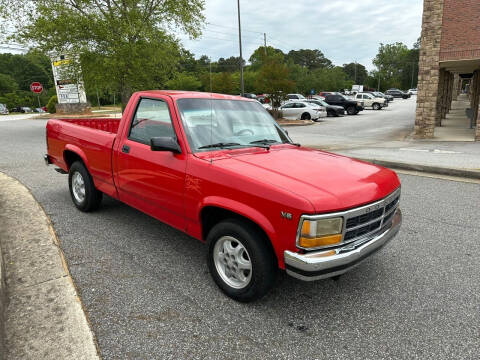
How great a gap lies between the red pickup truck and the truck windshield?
13 mm

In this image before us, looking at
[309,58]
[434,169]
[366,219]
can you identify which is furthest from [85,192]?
[309,58]

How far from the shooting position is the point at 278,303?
2996mm

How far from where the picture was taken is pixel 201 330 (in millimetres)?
2637

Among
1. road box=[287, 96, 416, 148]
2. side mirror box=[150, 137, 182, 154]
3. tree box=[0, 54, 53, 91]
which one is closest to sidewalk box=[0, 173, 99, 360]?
side mirror box=[150, 137, 182, 154]

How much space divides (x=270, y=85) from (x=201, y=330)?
24.8 meters

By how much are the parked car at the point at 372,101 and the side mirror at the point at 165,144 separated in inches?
1642

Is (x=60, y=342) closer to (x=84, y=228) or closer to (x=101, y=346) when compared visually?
(x=101, y=346)

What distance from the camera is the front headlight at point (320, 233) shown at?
2.46m

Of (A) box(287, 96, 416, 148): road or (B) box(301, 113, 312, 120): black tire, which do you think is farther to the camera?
(B) box(301, 113, 312, 120): black tire

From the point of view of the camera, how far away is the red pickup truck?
253cm

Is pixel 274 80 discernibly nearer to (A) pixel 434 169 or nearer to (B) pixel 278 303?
(A) pixel 434 169

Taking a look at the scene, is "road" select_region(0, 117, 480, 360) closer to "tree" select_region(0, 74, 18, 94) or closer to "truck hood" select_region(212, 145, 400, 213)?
"truck hood" select_region(212, 145, 400, 213)

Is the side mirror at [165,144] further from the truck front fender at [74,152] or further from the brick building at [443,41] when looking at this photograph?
the brick building at [443,41]

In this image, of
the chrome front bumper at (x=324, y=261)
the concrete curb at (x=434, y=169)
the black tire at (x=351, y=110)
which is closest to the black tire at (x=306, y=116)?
the black tire at (x=351, y=110)
